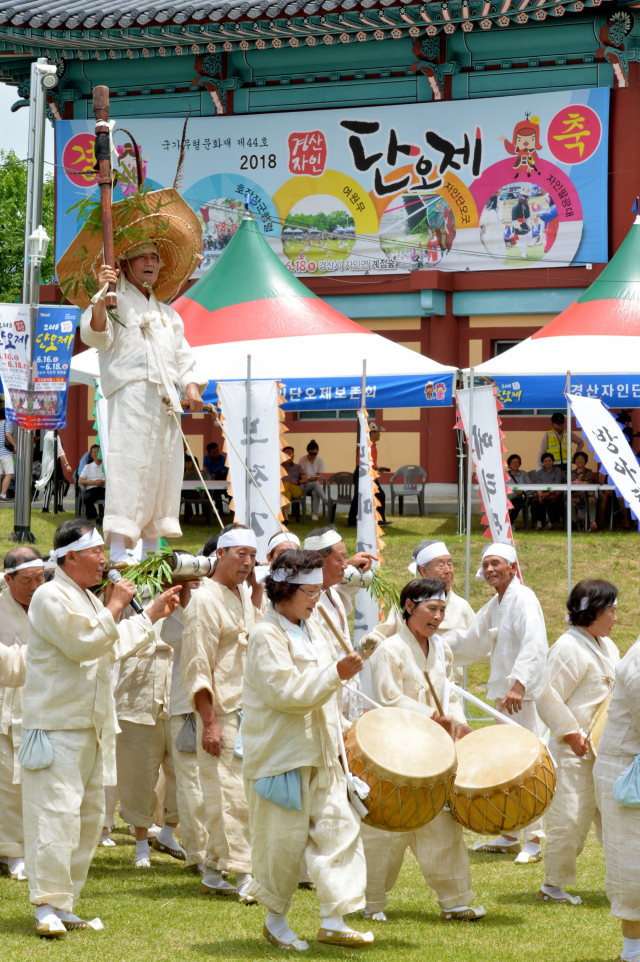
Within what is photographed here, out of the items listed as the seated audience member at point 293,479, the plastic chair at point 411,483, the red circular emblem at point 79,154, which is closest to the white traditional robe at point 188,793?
the seated audience member at point 293,479

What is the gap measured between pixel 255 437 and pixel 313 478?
270 inches

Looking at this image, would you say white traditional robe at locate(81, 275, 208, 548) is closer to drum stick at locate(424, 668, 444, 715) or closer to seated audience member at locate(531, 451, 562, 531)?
drum stick at locate(424, 668, 444, 715)

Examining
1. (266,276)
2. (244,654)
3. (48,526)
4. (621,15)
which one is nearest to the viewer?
(244,654)

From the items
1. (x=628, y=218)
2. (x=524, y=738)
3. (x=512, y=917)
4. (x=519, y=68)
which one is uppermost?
(x=519, y=68)

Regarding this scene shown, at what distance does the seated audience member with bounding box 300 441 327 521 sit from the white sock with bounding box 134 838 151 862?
9.63 meters

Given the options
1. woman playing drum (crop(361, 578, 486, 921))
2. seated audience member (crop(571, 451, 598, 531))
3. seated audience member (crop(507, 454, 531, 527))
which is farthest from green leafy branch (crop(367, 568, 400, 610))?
seated audience member (crop(571, 451, 598, 531))

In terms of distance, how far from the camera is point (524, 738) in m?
5.22

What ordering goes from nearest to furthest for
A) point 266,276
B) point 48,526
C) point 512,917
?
point 512,917 < point 266,276 < point 48,526

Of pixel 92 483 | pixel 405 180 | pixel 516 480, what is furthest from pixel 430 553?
pixel 405 180

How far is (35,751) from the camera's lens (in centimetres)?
471

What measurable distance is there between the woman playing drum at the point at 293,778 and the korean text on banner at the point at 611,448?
10.1 feet

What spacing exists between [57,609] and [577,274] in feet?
44.8

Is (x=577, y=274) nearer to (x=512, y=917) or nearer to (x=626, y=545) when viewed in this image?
(x=626, y=545)

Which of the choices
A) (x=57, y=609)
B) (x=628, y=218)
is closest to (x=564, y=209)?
(x=628, y=218)
